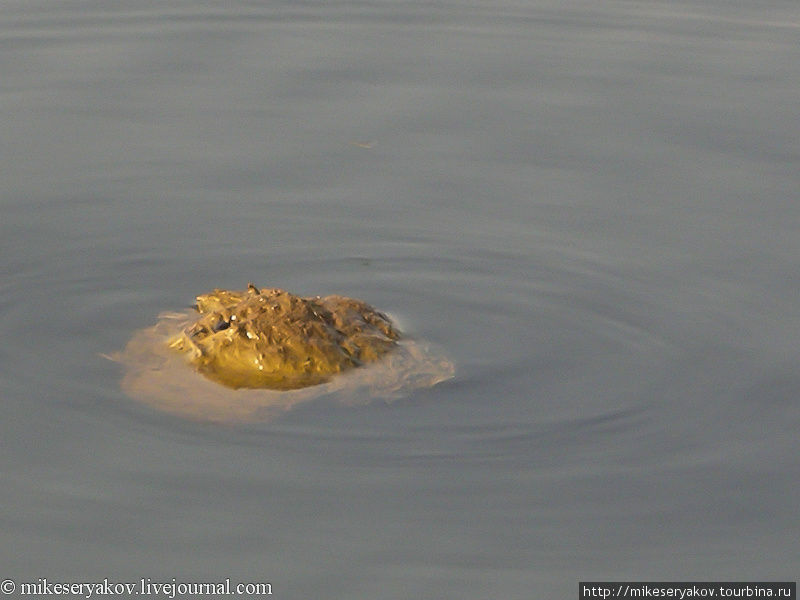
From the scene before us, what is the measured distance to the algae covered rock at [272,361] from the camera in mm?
5828

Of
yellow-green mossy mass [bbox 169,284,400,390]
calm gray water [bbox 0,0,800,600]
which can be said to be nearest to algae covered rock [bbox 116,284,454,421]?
yellow-green mossy mass [bbox 169,284,400,390]

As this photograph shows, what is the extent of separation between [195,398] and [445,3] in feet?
→ 18.0

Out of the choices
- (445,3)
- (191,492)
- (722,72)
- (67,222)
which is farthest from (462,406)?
(445,3)

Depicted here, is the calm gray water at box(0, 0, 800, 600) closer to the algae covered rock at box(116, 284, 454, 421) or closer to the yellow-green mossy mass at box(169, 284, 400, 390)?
the algae covered rock at box(116, 284, 454, 421)

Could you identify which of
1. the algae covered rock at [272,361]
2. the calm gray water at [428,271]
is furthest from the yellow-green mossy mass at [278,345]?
the calm gray water at [428,271]

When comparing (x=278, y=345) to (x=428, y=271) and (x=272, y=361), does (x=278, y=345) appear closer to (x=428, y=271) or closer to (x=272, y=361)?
(x=272, y=361)

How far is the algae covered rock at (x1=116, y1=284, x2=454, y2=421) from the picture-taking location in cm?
583

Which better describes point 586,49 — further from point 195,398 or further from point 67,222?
point 195,398

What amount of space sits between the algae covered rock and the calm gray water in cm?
→ 13

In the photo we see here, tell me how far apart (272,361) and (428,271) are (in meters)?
1.39

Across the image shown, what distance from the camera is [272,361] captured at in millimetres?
5988

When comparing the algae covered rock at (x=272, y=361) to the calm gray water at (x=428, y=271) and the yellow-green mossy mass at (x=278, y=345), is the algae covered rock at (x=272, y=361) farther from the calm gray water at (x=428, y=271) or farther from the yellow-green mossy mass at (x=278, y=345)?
the calm gray water at (x=428, y=271)

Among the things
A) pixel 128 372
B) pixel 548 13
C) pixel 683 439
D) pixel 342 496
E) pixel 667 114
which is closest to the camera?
pixel 342 496

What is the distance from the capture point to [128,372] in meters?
6.02
